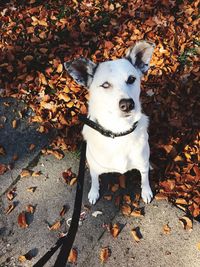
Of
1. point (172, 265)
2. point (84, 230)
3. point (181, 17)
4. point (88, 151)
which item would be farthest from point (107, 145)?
point (181, 17)

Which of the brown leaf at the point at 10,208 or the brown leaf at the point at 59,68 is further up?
the brown leaf at the point at 59,68

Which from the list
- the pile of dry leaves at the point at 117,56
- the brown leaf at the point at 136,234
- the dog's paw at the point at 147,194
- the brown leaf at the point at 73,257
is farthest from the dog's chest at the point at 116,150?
the brown leaf at the point at 73,257

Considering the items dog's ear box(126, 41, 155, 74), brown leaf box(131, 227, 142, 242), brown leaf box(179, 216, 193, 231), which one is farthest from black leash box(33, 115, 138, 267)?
brown leaf box(179, 216, 193, 231)

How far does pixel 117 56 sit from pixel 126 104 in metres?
2.56

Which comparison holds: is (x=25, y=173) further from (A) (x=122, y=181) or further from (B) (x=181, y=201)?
(B) (x=181, y=201)

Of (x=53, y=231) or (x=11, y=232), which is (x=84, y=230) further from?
(x=11, y=232)

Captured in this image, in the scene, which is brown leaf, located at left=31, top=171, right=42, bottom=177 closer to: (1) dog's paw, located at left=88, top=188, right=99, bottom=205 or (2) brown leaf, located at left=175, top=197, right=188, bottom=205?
(1) dog's paw, located at left=88, top=188, right=99, bottom=205

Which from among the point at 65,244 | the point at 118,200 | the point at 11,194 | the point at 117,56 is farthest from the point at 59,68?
the point at 65,244

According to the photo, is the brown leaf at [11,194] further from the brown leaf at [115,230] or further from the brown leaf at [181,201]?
the brown leaf at [181,201]

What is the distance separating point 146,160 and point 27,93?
2.43 meters

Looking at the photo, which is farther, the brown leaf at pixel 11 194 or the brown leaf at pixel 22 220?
the brown leaf at pixel 11 194

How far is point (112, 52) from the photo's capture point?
224 inches

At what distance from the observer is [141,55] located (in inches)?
144

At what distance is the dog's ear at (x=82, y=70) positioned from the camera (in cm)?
339
